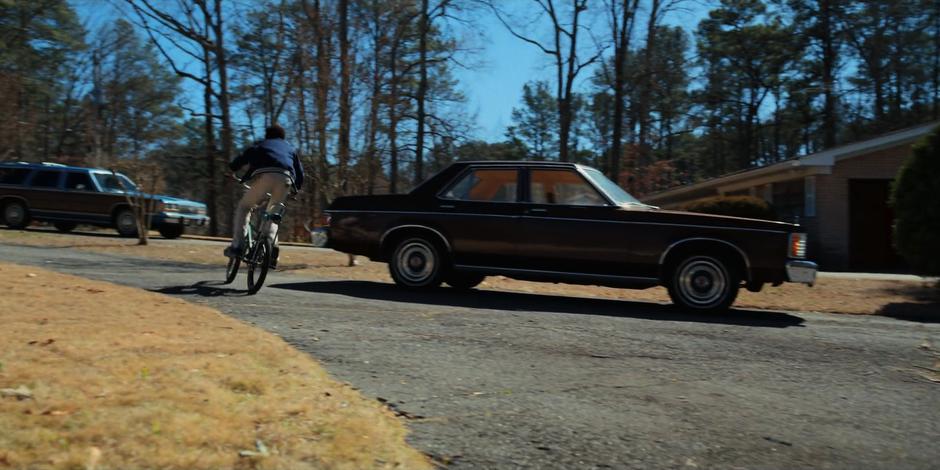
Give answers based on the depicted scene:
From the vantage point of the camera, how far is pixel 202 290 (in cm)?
888

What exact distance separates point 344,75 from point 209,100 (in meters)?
21.8

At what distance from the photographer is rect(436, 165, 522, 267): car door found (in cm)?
969

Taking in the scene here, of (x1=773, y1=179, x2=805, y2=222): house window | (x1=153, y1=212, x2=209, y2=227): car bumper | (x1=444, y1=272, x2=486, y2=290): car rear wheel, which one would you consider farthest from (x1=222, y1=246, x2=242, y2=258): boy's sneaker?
(x1=773, y1=179, x2=805, y2=222): house window

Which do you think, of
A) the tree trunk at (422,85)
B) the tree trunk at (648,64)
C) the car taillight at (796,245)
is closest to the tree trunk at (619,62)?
the tree trunk at (648,64)

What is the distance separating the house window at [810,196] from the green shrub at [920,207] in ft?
31.1

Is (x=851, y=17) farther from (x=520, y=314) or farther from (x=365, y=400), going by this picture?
(x=365, y=400)

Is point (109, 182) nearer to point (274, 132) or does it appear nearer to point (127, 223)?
point (127, 223)

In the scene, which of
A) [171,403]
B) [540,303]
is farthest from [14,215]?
[171,403]

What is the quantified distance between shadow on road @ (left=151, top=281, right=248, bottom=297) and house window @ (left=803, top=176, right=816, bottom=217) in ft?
58.6

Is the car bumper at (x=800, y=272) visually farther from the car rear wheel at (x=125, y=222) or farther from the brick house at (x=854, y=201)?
the car rear wheel at (x=125, y=222)

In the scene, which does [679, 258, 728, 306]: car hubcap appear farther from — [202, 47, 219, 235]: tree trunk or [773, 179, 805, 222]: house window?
[202, 47, 219, 235]: tree trunk

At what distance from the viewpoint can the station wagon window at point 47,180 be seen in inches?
838

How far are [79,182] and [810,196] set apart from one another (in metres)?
19.9

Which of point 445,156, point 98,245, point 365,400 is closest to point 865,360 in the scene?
point 365,400
